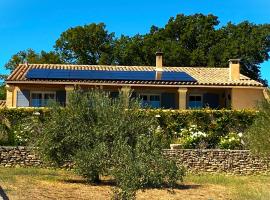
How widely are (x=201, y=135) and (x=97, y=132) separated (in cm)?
963

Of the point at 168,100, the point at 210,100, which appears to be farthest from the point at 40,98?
the point at 210,100

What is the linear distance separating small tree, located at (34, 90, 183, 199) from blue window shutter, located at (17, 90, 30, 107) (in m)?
14.7

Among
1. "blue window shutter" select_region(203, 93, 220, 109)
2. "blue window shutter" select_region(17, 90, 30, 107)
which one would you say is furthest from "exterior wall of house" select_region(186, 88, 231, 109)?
"blue window shutter" select_region(17, 90, 30, 107)

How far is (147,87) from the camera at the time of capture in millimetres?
32781

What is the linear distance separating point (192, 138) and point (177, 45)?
102 feet

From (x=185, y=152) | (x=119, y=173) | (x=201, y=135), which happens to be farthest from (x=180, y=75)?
(x=119, y=173)

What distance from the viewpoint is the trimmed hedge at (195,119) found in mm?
26406

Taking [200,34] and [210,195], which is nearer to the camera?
[210,195]

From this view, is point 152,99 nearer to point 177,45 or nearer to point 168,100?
point 168,100

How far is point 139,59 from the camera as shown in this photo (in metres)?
55.0

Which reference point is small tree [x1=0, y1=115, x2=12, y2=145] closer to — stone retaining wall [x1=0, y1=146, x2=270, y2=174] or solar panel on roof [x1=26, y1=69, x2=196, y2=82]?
stone retaining wall [x1=0, y1=146, x2=270, y2=174]

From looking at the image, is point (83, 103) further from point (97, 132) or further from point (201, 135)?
point (201, 135)

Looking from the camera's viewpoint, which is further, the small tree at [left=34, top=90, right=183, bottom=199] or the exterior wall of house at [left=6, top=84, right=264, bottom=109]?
the exterior wall of house at [left=6, top=84, right=264, bottom=109]

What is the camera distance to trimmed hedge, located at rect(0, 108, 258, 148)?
26406mm
